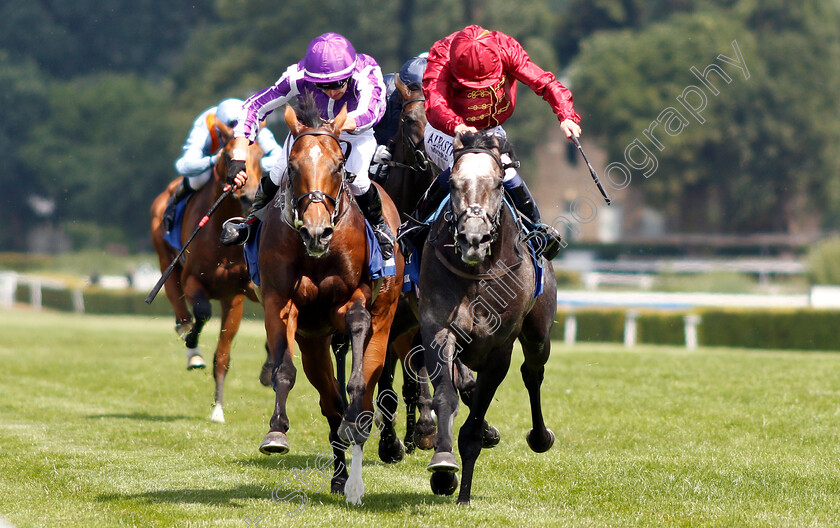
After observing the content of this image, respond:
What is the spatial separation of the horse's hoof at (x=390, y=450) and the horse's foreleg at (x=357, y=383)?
99 centimetres

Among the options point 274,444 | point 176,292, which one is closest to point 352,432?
point 274,444

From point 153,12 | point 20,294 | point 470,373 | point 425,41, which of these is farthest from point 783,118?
point 470,373

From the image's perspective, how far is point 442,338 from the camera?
6027mm

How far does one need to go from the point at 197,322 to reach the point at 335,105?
3.32 meters

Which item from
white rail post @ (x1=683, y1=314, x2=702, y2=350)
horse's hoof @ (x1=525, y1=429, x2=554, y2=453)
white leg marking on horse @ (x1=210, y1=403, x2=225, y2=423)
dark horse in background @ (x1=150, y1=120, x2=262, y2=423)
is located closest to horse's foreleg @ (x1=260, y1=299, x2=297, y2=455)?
horse's hoof @ (x1=525, y1=429, x2=554, y2=453)

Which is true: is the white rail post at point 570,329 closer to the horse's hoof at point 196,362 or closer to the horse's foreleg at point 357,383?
the horse's hoof at point 196,362

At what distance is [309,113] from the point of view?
21.4 ft

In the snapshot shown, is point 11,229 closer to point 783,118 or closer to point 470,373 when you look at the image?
point 783,118

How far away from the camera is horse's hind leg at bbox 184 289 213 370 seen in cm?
964

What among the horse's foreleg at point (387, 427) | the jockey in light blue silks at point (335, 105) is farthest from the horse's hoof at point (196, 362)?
the jockey in light blue silks at point (335, 105)

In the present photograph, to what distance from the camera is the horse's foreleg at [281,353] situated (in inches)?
237

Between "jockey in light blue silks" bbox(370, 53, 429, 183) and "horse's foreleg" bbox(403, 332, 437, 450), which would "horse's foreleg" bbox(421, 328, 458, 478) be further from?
"jockey in light blue silks" bbox(370, 53, 429, 183)

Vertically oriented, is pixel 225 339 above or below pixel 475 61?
below

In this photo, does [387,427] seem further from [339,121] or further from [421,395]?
Answer: [339,121]
